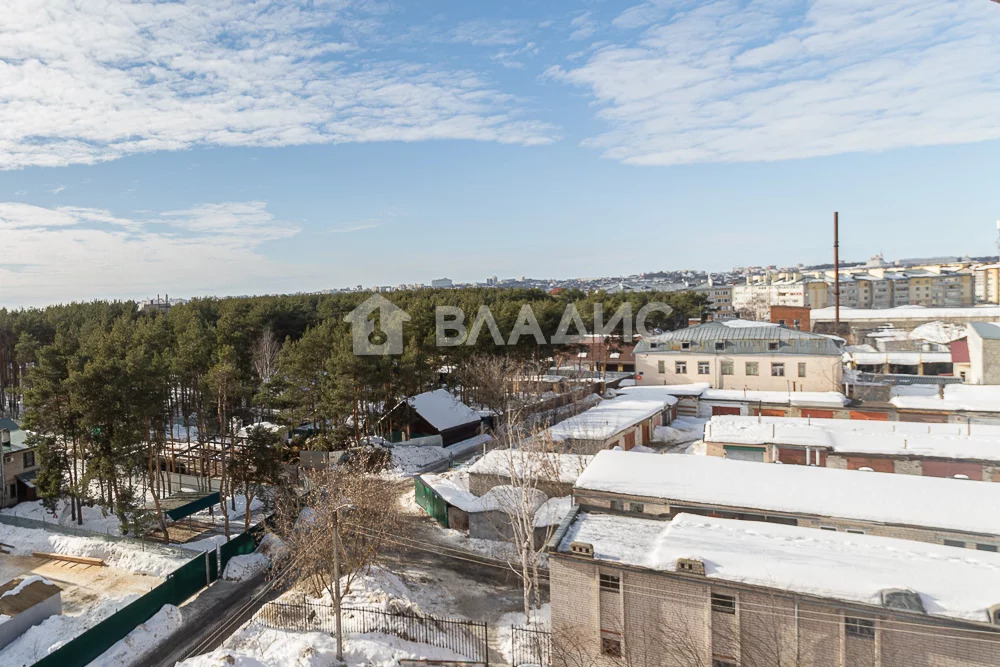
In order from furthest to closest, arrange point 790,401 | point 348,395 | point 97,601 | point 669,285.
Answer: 1. point 669,285
2. point 790,401
3. point 348,395
4. point 97,601

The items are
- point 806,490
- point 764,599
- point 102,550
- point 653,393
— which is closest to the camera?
point 764,599

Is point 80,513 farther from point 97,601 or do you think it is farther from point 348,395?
point 348,395

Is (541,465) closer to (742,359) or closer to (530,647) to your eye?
(530,647)

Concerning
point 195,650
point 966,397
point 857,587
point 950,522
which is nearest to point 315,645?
point 195,650

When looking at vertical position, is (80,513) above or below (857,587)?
below

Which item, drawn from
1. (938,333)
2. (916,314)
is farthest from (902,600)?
(916,314)

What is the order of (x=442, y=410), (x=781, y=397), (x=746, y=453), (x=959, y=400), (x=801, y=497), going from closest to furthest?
(x=801, y=497) < (x=746, y=453) < (x=959, y=400) < (x=781, y=397) < (x=442, y=410)

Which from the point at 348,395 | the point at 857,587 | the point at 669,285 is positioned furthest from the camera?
the point at 669,285
